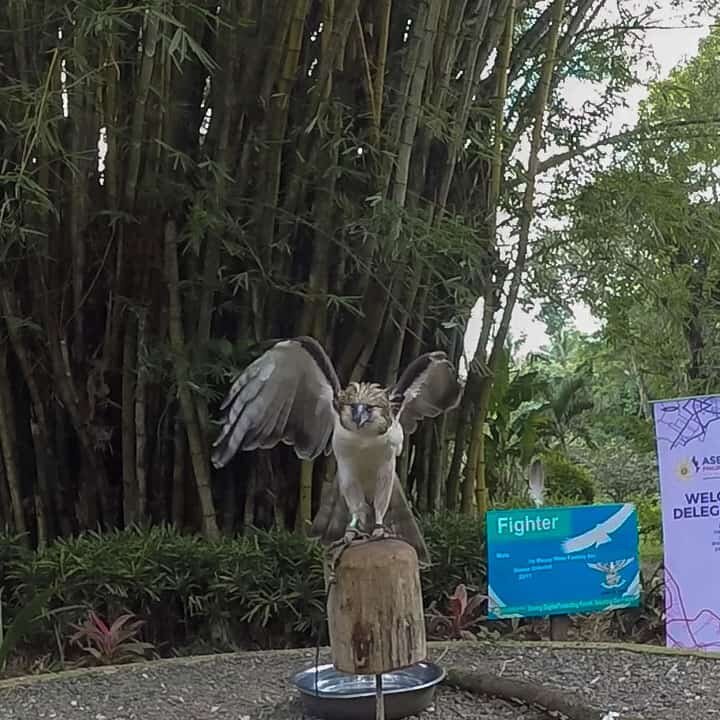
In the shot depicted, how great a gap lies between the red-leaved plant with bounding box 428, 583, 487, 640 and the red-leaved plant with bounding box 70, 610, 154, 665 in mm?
940

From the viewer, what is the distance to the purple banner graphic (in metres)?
3.19

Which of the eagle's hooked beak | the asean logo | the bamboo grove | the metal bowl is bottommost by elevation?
the metal bowl

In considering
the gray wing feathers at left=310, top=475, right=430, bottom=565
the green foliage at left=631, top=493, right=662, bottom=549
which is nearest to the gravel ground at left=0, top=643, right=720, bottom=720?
the gray wing feathers at left=310, top=475, right=430, bottom=565

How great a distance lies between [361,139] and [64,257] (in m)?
1.09

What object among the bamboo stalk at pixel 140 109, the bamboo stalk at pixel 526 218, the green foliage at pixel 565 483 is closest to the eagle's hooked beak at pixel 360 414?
the bamboo stalk at pixel 140 109

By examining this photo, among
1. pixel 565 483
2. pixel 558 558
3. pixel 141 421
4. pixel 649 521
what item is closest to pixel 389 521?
pixel 558 558

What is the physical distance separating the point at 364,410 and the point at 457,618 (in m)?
1.52

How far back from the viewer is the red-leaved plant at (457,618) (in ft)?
11.2

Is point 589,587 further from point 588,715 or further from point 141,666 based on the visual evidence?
point 141,666

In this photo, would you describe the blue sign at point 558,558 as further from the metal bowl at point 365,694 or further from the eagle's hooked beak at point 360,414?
the eagle's hooked beak at point 360,414

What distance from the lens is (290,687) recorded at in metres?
2.90

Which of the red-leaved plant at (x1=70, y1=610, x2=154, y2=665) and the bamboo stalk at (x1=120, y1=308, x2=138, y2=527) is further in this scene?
the bamboo stalk at (x1=120, y1=308, x2=138, y2=527)

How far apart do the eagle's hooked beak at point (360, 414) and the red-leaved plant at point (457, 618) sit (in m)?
1.47

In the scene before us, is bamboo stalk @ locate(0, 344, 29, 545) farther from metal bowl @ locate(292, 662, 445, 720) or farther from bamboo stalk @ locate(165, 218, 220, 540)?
metal bowl @ locate(292, 662, 445, 720)
